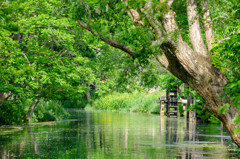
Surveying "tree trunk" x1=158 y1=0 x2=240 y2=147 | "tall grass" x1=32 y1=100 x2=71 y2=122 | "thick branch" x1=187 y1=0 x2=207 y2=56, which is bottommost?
"tall grass" x1=32 y1=100 x2=71 y2=122

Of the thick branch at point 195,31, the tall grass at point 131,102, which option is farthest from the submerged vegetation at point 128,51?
the tall grass at point 131,102

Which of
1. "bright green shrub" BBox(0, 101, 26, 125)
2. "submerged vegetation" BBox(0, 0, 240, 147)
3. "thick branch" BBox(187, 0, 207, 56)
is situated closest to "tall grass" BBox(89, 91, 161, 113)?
"submerged vegetation" BBox(0, 0, 240, 147)

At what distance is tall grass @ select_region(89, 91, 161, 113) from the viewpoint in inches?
1911

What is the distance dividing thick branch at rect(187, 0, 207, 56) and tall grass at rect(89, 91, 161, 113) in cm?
3608

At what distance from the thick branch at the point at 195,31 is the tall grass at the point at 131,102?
36079mm

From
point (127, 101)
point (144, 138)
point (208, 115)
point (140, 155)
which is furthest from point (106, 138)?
point (127, 101)

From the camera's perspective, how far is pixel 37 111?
97.9 feet

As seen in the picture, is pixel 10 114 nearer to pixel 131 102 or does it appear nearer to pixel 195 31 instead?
pixel 195 31

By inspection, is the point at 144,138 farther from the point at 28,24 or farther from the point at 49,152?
the point at 28,24

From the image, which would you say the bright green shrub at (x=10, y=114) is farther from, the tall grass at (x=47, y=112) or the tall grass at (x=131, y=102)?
the tall grass at (x=131, y=102)

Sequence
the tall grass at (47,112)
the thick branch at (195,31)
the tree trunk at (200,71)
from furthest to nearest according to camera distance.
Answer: the tall grass at (47,112), the thick branch at (195,31), the tree trunk at (200,71)

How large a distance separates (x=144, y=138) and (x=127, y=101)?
116 feet

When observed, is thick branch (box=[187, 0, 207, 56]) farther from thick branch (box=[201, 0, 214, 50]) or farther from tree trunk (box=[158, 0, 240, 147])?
thick branch (box=[201, 0, 214, 50])

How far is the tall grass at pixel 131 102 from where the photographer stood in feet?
159
